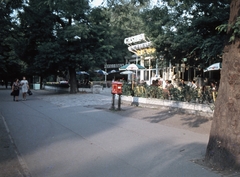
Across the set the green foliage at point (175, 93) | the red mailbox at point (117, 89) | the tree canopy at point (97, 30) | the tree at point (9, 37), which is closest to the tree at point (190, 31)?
the tree canopy at point (97, 30)

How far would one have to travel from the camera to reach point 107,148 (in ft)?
22.4

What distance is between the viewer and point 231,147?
5.04 meters

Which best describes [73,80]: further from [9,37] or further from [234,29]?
[234,29]

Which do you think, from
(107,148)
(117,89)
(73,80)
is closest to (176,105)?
(117,89)

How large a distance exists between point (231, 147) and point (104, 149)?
2946mm

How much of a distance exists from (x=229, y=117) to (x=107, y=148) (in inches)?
118

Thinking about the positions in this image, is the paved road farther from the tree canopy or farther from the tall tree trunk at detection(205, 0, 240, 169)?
the tree canopy

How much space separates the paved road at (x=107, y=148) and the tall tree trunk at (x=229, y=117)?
43 centimetres

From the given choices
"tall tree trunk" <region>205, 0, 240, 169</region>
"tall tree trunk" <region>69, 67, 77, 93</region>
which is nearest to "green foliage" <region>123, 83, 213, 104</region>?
"tall tree trunk" <region>205, 0, 240, 169</region>

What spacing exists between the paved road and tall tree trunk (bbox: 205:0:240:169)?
426mm

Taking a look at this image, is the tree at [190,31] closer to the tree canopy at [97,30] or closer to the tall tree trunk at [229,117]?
the tree canopy at [97,30]

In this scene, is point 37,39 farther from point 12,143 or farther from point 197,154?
point 197,154

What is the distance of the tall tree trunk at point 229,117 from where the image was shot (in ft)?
16.5

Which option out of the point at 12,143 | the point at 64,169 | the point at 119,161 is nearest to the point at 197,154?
the point at 119,161
